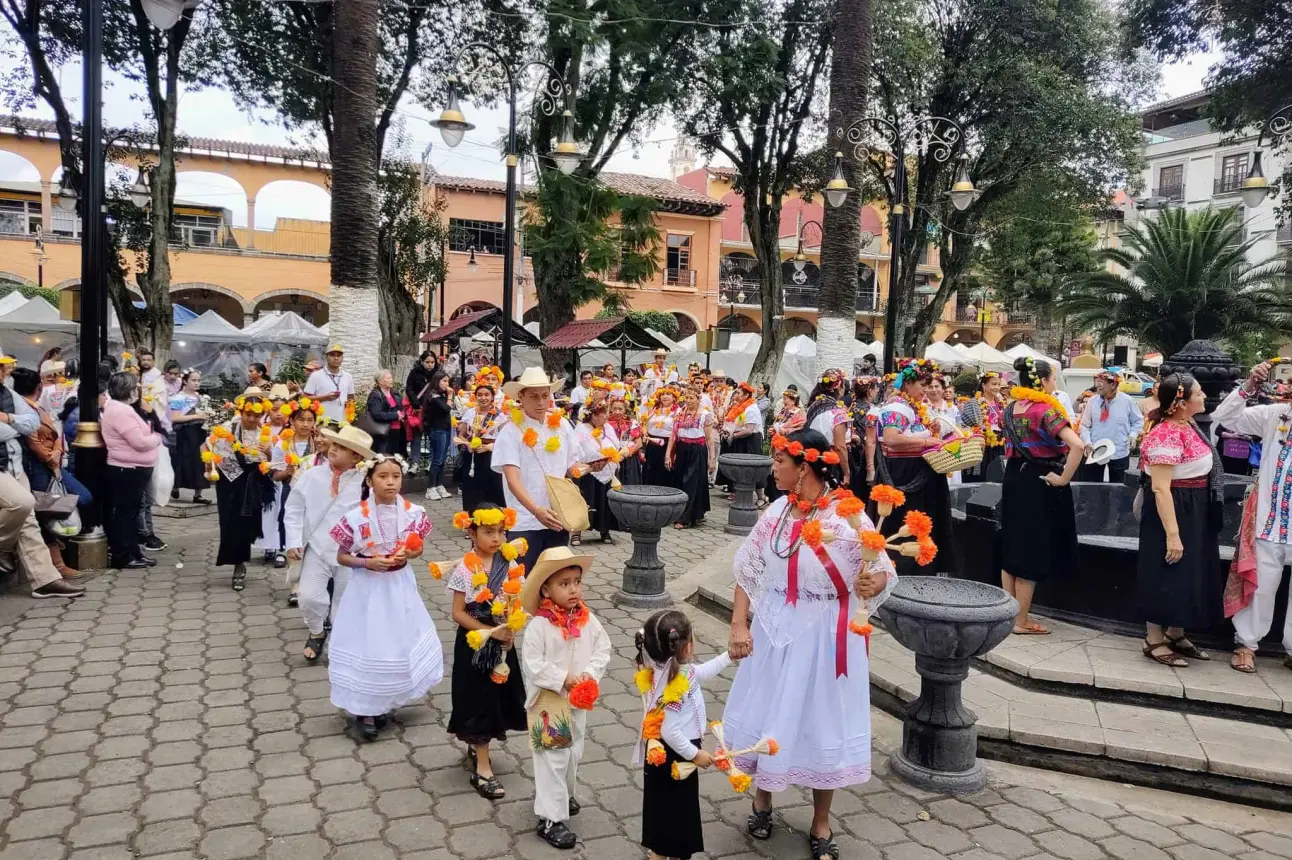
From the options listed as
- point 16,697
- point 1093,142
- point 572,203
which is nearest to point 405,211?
point 572,203

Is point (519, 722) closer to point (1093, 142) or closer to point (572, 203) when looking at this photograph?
point (572, 203)

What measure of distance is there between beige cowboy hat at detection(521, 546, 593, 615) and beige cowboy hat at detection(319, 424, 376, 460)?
192 cm

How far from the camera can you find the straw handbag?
7.07 metres

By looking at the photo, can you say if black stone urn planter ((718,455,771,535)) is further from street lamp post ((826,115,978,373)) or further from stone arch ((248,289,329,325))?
stone arch ((248,289,329,325))

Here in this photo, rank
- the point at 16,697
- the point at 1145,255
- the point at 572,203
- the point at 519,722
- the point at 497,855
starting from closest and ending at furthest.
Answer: the point at 497,855 → the point at 519,722 → the point at 16,697 → the point at 572,203 → the point at 1145,255

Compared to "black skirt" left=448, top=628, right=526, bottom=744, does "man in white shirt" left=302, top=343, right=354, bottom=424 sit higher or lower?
higher

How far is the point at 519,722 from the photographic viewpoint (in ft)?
15.1

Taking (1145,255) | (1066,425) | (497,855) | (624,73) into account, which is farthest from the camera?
(1145,255)

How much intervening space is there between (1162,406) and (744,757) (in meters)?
3.68

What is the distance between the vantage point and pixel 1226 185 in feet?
138

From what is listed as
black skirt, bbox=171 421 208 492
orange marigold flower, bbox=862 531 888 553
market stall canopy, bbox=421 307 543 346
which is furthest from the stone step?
market stall canopy, bbox=421 307 543 346

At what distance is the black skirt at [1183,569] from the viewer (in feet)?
18.8

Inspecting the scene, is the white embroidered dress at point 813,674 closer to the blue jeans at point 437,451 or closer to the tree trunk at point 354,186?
the blue jeans at point 437,451

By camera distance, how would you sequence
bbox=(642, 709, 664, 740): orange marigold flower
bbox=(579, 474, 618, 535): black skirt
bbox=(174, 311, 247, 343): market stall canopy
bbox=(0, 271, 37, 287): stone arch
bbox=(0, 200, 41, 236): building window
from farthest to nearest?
bbox=(0, 200, 41, 236): building window, bbox=(0, 271, 37, 287): stone arch, bbox=(174, 311, 247, 343): market stall canopy, bbox=(579, 474, 618, 535): black skirt, bbox=(642, 709, 664, 740): orange marigold flower
